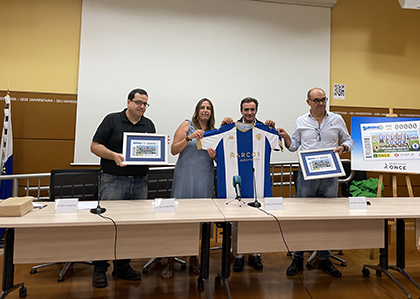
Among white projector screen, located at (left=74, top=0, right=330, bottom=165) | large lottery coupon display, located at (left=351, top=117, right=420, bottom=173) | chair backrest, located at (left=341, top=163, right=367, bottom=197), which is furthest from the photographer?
white projector screen, located at (left=74, top=0, right=330, bottom=165)

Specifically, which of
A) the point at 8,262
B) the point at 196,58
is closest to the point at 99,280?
the point at 8,262

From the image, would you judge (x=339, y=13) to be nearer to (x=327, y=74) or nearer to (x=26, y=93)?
(x=327, y=74)

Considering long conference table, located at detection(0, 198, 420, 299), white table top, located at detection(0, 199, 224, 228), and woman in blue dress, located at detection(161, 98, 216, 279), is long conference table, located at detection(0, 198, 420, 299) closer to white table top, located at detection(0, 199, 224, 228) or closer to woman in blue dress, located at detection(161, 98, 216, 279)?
white table top, located at detection(0, 199, 224, 228)

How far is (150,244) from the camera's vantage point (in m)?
1.88

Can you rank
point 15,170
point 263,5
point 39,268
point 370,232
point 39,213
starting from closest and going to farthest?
point 39,213 → point 370,232 → point 39,268 → point 15,170 → point 263,5

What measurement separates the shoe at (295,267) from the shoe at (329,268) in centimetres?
20

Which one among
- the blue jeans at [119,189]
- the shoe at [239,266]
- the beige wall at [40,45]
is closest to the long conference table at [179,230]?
the blue jeans at [119,189]

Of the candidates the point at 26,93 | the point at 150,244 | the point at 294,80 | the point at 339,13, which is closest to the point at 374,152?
the point at 294,80

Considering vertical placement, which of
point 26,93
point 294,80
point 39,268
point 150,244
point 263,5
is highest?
point 263,5

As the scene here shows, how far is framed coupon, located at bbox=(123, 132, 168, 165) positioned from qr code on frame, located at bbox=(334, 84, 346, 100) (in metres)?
3.95

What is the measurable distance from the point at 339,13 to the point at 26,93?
5.61m

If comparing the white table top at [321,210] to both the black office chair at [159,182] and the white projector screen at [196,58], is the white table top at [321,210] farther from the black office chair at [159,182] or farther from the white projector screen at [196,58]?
the white projector screen at [196,58]

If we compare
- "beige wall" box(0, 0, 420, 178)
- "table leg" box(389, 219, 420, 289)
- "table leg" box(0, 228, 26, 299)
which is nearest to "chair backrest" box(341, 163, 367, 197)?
"table leg" box(389, 219, 420, 289)

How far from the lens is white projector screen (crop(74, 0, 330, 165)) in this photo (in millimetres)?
4387
